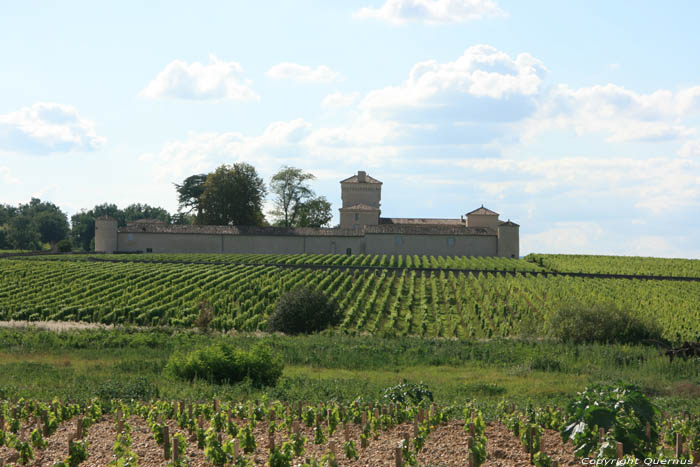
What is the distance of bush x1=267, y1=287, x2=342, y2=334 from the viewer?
30672 mm

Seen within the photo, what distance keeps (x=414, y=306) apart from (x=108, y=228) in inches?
1786

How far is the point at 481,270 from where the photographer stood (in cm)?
5684

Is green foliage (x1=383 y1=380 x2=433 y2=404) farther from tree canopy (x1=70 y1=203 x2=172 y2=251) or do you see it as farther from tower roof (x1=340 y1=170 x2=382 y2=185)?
tree canopy (x1=70 y1=203 x2=172 y2=251)

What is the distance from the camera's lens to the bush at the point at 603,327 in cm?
2725

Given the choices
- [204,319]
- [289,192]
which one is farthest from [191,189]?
[204,319]

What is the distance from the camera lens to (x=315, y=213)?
9556cm

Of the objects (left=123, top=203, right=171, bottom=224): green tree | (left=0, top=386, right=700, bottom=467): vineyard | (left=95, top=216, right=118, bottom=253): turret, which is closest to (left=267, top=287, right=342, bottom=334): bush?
(left=0, top=386, right=700, bottom=467): vineyard

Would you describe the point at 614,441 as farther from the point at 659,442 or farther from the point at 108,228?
the point at 108,228

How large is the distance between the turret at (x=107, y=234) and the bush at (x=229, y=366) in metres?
60.5

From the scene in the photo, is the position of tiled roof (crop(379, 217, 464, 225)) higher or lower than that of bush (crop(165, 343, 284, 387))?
higher

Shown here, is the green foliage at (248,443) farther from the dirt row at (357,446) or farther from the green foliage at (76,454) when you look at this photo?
the green foliage at (76,454)

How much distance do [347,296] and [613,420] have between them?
1238 inches

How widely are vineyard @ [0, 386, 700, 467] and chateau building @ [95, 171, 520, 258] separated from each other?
200 ft

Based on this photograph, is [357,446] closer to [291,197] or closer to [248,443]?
[248,443]
